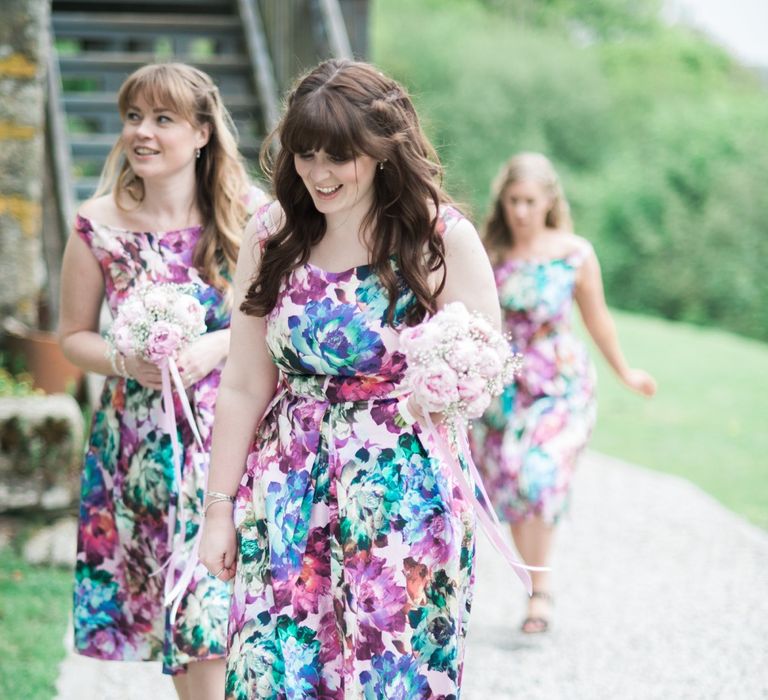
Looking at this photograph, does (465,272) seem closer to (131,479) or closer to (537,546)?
(131,479)

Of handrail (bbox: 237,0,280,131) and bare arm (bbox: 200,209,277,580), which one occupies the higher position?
handrail (bbox: 237,0,280,131)

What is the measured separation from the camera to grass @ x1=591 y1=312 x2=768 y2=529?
10406 mm

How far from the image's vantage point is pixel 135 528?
4.00 metres

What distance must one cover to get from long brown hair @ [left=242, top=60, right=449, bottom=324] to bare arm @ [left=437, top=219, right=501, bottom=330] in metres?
0.03

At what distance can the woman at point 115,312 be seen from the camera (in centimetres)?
396

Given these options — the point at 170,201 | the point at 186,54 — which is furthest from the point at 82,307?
the point at 186,54

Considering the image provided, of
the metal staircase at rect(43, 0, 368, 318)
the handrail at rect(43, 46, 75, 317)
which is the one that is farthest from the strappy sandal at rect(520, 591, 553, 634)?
the metal staircase at rect(43, 0, 368, 318)

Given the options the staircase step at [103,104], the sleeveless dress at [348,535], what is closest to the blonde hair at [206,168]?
the sleeveless dress at [348,535]

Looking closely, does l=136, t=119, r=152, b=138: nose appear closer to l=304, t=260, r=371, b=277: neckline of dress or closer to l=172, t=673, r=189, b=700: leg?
l=304, t=260, r=371, b=277: neckline of dress

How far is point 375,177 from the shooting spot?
3.03 meters

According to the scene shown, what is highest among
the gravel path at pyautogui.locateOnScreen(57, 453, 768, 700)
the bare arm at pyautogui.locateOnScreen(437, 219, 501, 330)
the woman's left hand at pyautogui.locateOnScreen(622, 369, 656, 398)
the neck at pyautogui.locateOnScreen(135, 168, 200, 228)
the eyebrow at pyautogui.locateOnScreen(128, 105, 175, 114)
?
the eyebrow at pyautogui.locateOnScreen(128, 105, 175, 114)

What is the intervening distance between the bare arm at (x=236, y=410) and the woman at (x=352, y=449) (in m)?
0.01

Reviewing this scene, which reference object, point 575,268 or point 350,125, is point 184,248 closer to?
point 350,125

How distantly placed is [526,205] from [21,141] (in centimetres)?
280
